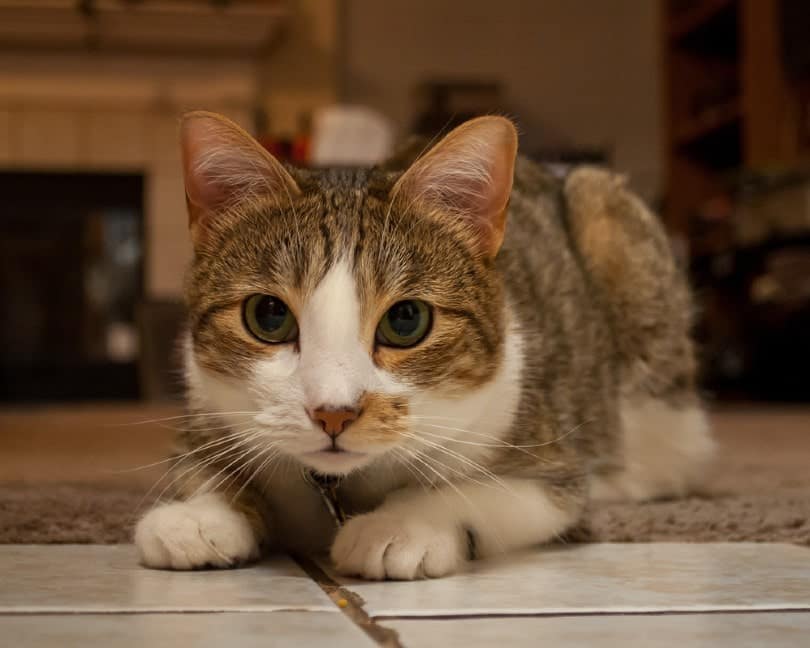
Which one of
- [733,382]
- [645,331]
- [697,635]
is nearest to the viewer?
[697,635]

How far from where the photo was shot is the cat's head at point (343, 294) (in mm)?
1024

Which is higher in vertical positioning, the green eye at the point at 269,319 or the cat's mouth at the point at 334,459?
the green eye at the point at 269,319

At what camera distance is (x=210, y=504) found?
114 centimetres

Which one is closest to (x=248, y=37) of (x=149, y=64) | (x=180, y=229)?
(x=149, y=64)

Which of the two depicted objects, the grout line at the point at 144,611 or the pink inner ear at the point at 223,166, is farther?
the pink inner ear at the point at 223,166

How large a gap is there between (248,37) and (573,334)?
4.87m

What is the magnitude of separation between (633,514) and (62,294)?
515cm

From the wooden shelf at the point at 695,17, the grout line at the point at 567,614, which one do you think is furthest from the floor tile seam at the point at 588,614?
the wooden shelf at the point at 695,17

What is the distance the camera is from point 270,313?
3.60 feet

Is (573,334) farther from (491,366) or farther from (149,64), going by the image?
(149,64)

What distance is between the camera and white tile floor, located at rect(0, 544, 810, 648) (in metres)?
0.80

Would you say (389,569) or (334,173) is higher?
(334,173)

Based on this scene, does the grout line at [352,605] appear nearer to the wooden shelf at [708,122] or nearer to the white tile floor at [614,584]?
the white tile floor at [614,584]

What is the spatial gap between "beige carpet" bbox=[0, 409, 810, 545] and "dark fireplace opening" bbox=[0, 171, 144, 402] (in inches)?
173
